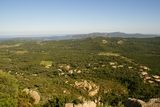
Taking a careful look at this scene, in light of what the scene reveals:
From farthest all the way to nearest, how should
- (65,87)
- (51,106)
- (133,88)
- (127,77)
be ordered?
1. (127,77)
2. (133,88)
3. (65,87)
4. (51,106)

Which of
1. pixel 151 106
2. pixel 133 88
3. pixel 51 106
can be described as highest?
pixel 151 106

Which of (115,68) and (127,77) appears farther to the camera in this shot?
(115,68)

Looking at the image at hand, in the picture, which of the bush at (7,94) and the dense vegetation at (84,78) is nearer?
the bush at (7,94)

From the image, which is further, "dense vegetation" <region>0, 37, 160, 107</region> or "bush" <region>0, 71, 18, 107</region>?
"dense vegetation" <region>0, 37, 160, 107</region>

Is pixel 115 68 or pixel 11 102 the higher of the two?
pixel 11 102

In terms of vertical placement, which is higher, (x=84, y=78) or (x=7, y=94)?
(x=7, y=94)

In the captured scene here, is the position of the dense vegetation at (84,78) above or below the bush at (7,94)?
below

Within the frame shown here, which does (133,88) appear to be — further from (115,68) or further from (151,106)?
(151,106)

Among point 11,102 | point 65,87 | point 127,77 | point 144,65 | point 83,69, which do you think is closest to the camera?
point 11,102

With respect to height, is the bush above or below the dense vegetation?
above

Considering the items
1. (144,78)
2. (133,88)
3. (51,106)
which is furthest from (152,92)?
(51,106)

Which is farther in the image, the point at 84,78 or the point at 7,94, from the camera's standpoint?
the point at 84,78
